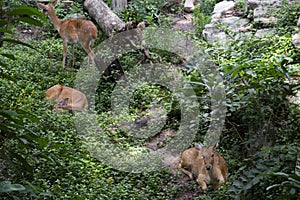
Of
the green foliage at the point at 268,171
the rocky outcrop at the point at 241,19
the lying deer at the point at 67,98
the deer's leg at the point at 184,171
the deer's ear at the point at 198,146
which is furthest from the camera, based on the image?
the rocky outcrop at the point at 241,19

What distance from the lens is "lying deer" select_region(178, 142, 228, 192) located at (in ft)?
21.7

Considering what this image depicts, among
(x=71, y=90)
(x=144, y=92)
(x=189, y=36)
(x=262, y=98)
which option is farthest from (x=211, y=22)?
(x=262, y=98)

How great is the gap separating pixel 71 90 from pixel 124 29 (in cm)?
215

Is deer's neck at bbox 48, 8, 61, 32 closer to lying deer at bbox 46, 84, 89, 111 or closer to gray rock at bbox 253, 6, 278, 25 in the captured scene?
lying deer at bbox 46, 84, 89, 111

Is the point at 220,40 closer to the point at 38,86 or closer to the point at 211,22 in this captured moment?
the point at 211,22

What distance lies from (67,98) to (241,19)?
20.5 feet

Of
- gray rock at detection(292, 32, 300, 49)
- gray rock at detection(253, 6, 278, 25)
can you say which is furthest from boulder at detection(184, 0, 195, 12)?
gray rock at detection(292, 32, 300, 49)

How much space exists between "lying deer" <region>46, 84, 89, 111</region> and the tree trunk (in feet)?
7.52

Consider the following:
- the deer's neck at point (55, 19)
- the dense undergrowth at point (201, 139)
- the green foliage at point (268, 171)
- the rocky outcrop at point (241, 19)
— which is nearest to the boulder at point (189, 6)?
the rocky outcrop at point (241, 19)

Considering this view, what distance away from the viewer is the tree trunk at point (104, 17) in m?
11.7

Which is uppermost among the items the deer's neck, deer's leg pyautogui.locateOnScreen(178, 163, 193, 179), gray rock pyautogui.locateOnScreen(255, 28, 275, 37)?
gray rock pyautogui.locateOnScreen(255, 28, 275, 37)

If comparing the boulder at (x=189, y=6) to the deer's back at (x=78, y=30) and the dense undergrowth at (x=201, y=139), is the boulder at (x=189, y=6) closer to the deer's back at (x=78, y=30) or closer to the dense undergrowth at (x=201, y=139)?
the deer's back at (x=78, y=30)

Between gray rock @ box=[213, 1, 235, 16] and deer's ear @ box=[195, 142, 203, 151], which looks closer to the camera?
deer's ear @ box=[195, 142, 203, 151]

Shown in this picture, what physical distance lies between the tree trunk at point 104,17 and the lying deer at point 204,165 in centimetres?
449
